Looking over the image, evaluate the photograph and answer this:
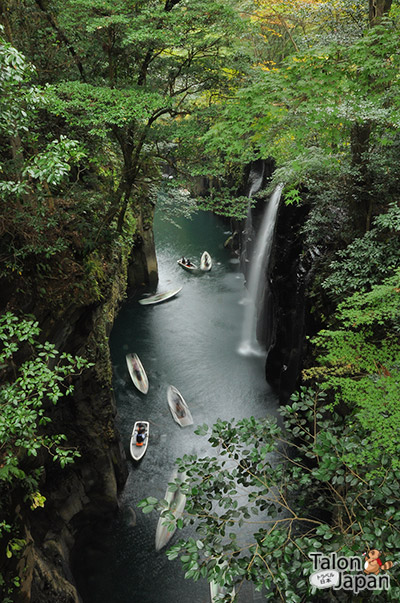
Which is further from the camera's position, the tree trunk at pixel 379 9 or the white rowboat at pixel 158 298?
the white rowboat at pixel 158 298

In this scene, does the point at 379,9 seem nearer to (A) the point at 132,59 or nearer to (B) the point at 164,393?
(A) the point at 132,59

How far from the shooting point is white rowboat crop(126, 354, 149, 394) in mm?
18484

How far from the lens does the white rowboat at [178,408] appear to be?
16.4 m

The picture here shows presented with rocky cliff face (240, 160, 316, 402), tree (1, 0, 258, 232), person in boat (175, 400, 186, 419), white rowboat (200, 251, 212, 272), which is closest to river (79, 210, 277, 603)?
person in boat (175, 400, 186, 419)

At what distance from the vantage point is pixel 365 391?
6.88 m

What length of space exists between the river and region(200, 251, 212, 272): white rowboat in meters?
0.73

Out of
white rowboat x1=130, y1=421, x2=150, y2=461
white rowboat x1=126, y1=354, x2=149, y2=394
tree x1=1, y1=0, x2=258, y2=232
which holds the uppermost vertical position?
tree x1=1, y1=0, x2=258, y2=232

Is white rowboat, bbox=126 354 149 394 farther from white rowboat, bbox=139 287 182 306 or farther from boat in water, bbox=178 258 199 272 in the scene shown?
boat in water, bbox=178 258 199 272

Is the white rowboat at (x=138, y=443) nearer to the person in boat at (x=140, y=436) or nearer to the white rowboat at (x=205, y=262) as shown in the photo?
the person in boat at (x=140, y=436)

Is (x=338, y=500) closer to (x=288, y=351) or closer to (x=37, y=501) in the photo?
(x=37, y=501)

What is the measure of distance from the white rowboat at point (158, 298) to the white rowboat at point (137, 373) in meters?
6.04

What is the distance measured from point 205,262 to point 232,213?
62.3ft

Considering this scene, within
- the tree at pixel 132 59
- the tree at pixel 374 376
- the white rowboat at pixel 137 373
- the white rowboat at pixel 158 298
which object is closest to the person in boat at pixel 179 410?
the white rowboat at pixel 137 373

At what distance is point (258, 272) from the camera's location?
23422mm
